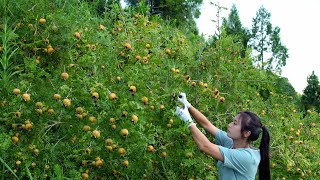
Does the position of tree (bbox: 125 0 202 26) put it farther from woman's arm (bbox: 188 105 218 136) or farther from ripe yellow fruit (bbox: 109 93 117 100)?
ripe yellow fruit (bbox: 109 93 117 100)

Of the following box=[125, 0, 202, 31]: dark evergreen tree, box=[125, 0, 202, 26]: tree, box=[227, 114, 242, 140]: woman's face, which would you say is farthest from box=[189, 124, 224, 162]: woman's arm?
box=[125, 0, 202, 26]: tree

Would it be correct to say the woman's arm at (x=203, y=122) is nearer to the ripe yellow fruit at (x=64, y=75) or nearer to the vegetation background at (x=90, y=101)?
the vegetation background at (x=90, y=101)

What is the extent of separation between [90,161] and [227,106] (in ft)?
6.41

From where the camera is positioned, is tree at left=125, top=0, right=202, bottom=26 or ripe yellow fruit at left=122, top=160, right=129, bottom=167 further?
tree at left=125, top=0, right=202, bottom=26

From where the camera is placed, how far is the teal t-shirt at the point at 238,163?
3326mm

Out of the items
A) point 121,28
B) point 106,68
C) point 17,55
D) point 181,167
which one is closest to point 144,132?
point 106,68

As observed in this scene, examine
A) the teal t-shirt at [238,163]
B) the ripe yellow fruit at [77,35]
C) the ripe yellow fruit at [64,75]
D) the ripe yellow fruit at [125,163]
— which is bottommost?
the ripe yellow fruit at [125,163]

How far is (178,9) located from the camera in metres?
16.3

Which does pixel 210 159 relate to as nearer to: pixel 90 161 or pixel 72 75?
→ pixel 90 161

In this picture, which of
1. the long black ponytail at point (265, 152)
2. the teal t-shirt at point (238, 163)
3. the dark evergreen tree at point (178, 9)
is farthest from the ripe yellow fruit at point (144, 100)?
the dark evergreen tree at point (178, 9)

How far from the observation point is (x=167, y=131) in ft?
11.4

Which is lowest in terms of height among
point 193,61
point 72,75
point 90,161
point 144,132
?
point 90,161

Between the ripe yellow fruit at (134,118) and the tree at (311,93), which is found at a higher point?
the tree at (311,93)

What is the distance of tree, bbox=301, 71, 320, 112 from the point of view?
60.2 ft
